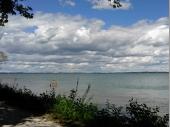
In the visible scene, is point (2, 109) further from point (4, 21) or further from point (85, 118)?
point (85, 118)

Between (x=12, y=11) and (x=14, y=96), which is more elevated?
(x=12, y=11)

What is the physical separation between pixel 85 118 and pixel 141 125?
2.10 metres

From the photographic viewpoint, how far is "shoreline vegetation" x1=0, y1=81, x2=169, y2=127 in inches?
491

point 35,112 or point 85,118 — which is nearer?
point 85,118

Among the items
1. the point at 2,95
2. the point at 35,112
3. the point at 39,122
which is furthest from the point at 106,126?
the point at 2,95

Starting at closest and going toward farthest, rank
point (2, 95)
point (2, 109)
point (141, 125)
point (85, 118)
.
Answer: point (141, 125) < point (85, 118) < point (2, 109) < point (2, 95)

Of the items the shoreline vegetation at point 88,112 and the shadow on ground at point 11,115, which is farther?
the shadow on ground at point 11,115

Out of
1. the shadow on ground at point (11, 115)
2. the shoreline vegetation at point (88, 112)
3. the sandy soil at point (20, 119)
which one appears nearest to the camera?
the shoreline vegetation at point (88, 112)

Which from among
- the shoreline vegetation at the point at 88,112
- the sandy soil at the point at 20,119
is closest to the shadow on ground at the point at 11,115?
the sandy soil at the point at 20,119

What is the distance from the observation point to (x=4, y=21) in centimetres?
1733

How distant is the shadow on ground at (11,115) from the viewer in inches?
559

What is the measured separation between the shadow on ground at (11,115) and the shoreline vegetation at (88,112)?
0.39 meters

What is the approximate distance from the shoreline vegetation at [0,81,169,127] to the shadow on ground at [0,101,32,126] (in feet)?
1.27

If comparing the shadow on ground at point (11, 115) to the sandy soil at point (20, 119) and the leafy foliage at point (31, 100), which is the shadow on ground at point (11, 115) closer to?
the sandy soil at point (20, 119)
